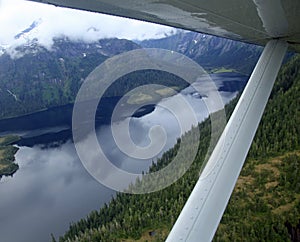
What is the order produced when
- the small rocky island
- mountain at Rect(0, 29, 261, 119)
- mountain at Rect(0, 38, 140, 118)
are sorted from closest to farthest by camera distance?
the small rocky island
mountain at Rect(0, 29, 261, 119)
mountain at Rect(0, 38, 140, 118)

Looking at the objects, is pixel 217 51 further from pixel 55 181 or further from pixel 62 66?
pixel 55 181

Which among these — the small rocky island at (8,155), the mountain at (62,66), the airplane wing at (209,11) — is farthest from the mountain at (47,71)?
the airplane wing at (209,11)

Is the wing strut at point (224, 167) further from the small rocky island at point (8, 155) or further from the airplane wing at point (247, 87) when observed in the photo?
the small rocky island at point (8, 155)

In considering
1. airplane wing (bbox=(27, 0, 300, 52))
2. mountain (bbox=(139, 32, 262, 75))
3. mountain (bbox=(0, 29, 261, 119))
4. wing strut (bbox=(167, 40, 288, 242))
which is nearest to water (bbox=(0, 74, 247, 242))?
wing strut (bbox=(167, 40, 288, 242))

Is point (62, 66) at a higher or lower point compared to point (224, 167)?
higher

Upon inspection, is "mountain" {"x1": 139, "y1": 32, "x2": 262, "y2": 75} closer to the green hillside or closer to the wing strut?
the green hillside

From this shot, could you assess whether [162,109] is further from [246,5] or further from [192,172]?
[246,5]

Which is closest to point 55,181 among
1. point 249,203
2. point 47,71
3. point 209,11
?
point 249,203
